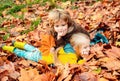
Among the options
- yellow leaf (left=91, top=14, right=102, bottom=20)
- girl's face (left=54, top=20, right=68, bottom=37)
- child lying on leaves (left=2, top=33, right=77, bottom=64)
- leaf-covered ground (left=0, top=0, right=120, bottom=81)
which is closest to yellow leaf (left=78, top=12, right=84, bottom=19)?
leaf-covered ground (left=0, top=0, right=120, bottom=81)

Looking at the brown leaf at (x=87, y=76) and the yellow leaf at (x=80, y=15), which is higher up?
the brown leaf at (x=87, y=76)

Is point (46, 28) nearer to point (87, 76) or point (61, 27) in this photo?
point (61, 27)

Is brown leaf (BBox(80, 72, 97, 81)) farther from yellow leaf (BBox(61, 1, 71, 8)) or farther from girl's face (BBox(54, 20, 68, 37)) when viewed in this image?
yellow leaf (BBox(61, 1, 71, 8))

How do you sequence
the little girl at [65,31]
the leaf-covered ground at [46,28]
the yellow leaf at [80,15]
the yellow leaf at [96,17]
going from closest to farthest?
the leaf-covered ground at [46,28] → the little girl at [65,31] → the yellow leaf at [96,17] → the yellow leaf at [80,15]

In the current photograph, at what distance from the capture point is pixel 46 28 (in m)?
7.93

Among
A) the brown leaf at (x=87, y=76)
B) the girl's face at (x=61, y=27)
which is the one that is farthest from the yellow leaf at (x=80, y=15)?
the brown leaf at (x=87, y=76)

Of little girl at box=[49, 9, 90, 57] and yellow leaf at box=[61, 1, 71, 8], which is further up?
little girl at box=[49, 9, 90, 57]

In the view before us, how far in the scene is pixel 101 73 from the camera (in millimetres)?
3850

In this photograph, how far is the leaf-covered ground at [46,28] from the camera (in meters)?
3.81

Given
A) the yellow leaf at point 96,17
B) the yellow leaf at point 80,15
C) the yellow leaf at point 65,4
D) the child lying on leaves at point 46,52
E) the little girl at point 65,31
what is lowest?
the yellow leaf at point 65,4

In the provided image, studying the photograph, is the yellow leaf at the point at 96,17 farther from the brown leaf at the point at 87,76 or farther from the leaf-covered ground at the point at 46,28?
the brown leaf at the point at 87,76

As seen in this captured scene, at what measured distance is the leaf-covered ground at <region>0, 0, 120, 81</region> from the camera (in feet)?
12.5

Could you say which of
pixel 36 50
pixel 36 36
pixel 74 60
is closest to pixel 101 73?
pixel 74 60

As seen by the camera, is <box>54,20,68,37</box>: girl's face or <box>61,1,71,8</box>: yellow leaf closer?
<box>54,20,68,37</box>: girl's face
